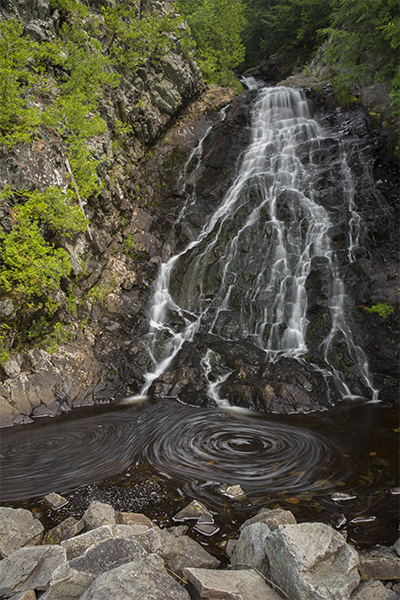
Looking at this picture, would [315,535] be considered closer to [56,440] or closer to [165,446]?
[165,446]

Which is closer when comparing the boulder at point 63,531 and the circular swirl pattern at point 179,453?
the boulder at point 63,531

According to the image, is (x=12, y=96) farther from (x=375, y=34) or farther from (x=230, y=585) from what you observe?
(x=375, y=34)

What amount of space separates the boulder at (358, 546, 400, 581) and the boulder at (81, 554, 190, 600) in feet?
5.96

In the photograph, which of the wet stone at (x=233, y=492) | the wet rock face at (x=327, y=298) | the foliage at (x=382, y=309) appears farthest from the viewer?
the foliage at (x=382, y=309)

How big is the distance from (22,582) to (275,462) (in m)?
4.07

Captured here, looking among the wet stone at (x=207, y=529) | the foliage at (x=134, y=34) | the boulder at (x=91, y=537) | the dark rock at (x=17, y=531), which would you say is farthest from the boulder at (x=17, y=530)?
the foliage at (x=134, y=34)

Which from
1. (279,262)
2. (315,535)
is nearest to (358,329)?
(279,262)

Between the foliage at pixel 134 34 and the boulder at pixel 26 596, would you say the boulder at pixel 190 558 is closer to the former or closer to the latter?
the boulder at pixel 26 596

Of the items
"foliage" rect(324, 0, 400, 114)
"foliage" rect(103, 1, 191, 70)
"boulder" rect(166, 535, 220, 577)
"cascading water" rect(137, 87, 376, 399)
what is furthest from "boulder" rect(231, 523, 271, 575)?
"foliage" rect(103, 1, 191, 70)

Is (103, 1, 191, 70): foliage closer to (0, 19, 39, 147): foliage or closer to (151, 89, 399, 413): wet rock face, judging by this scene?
(0, 19, 39, 147): foliage

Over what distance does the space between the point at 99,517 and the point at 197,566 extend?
1280 mm

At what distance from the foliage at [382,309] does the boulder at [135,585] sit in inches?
362

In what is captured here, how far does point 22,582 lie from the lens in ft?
9.97

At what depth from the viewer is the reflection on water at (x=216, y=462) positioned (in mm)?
Result: 4660
